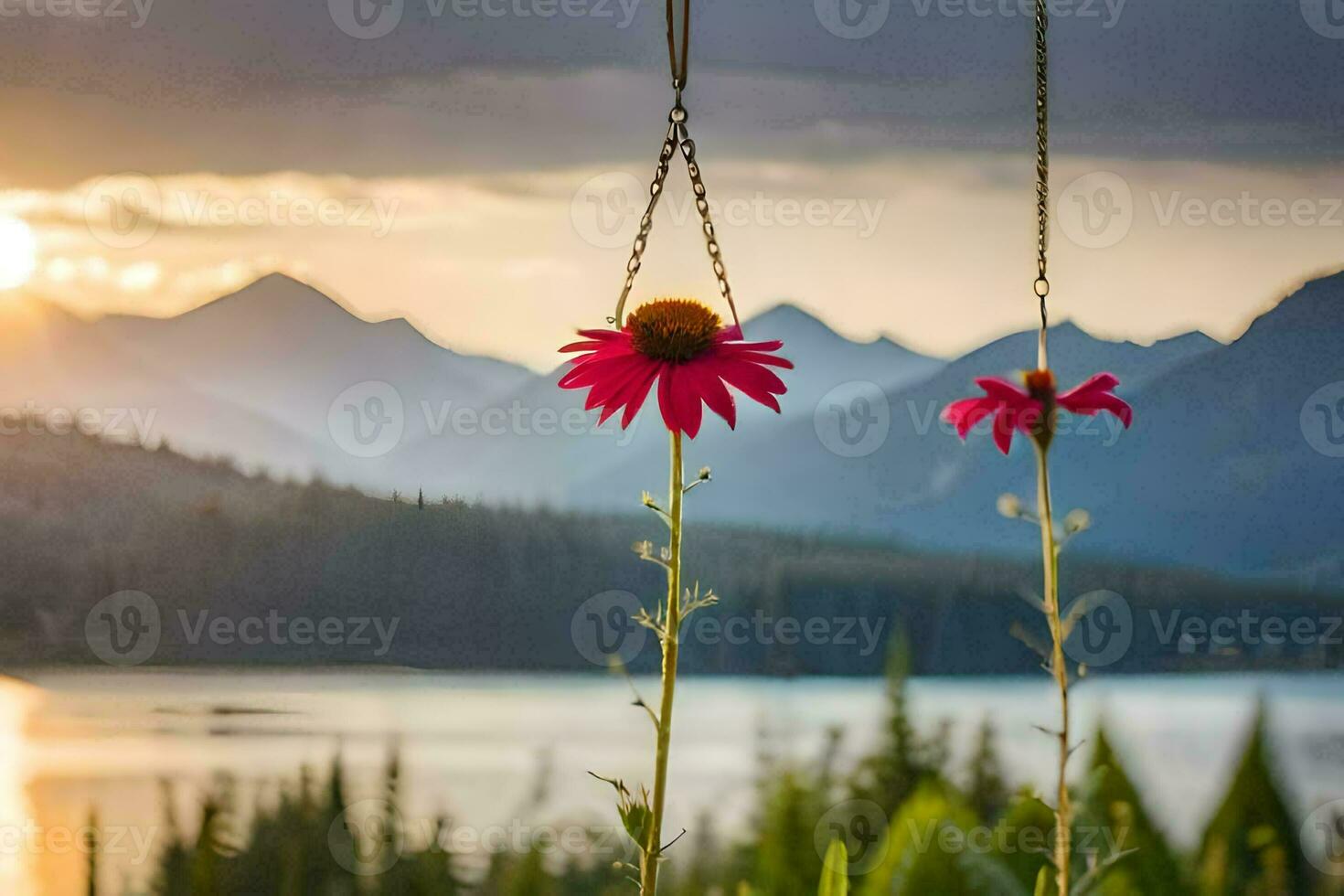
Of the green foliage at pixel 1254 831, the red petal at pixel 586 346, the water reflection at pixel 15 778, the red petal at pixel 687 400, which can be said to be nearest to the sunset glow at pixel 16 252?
the water reflection at pixel 15 778

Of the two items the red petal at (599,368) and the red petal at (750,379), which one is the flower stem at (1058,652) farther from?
the red petal at (599,368)

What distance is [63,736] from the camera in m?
1.62

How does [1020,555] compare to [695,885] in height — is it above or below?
above

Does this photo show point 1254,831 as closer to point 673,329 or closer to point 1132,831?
point 1132,831

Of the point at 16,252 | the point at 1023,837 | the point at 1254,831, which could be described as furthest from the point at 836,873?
the point at 16,252

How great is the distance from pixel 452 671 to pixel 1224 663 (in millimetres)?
1089

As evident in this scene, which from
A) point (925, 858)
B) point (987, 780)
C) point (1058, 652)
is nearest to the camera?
point (1058, 652)

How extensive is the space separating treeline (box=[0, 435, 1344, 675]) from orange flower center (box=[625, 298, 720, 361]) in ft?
2.22

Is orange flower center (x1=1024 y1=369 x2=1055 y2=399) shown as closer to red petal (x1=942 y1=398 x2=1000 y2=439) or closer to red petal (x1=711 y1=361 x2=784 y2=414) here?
red petal (x1=942 y1=398 x2=1000 y2=439)

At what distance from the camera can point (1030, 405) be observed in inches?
36.0

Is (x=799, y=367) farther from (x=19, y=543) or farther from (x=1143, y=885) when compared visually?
(x=19, y=543)

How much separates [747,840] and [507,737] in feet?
1.17

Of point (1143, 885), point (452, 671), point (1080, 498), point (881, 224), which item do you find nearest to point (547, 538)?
point (452, 671)

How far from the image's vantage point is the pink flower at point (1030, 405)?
2.99ft
